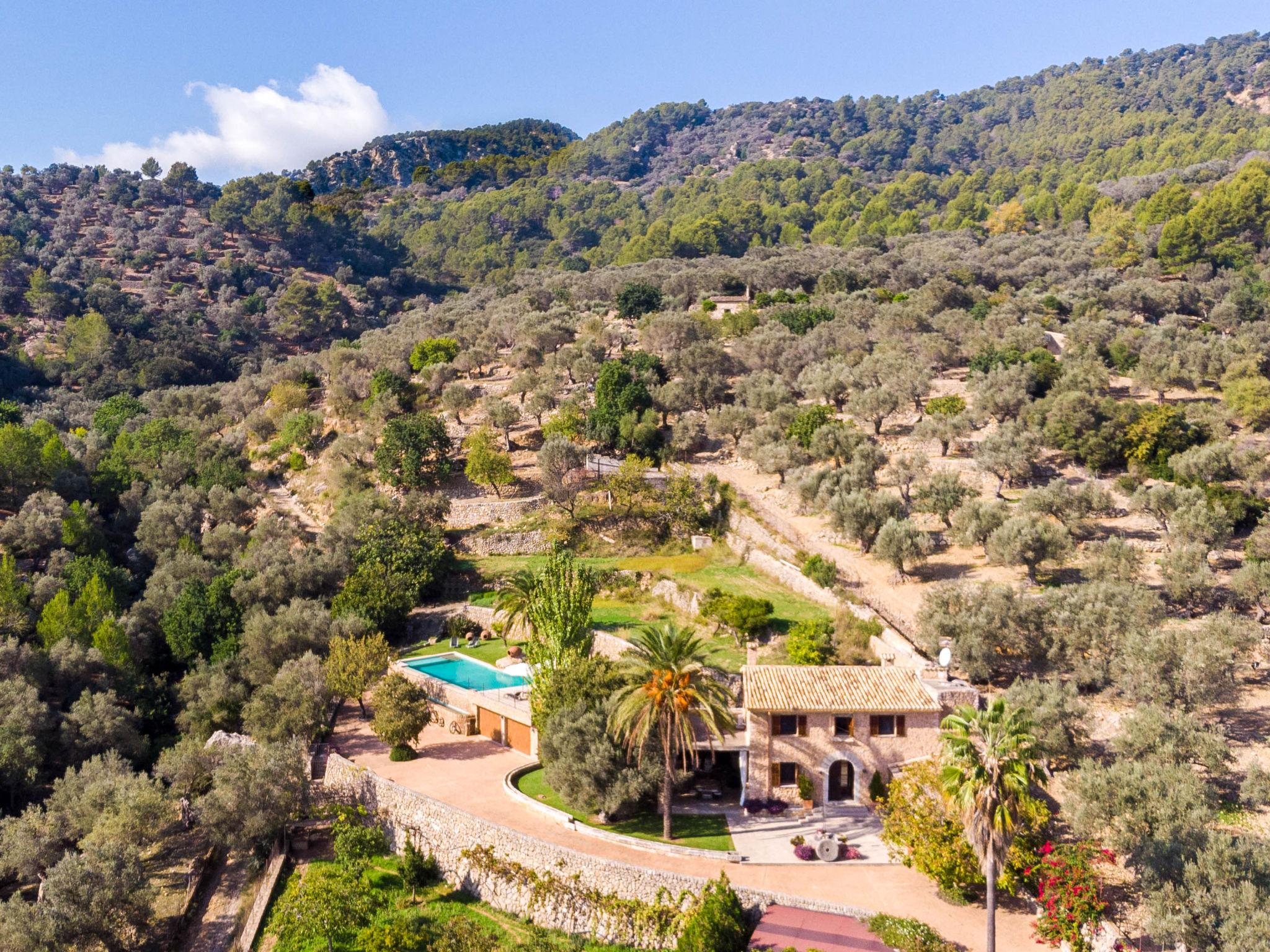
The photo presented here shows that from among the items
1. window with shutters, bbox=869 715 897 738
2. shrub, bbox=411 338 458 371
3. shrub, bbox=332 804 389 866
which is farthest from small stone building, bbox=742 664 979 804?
A: shrub, bbox=411 338 458 371

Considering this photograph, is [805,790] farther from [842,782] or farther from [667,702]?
[667,702]

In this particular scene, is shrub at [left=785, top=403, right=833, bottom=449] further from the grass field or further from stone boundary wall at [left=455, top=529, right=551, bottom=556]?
stone boundary wall at [left=455, top=529, right=551, bottom=556]

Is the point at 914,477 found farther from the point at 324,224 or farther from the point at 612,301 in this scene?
the point at 324,224

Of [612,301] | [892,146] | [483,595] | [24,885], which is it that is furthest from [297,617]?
[892,146]

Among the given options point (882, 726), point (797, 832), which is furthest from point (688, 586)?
point (797, 832)

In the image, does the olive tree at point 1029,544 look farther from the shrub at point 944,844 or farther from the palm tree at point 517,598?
the palm tree at point 517,598

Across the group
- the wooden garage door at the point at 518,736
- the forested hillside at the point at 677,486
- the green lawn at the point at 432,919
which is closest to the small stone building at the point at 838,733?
the forested hillside at the point at 677,486
